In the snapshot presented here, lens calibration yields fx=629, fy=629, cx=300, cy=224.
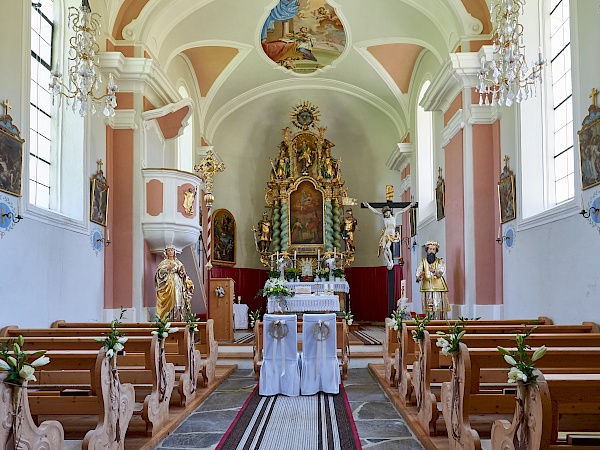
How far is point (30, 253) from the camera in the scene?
775 cm

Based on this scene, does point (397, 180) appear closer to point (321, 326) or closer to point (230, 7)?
point (230, 7)

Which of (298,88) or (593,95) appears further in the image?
(298,88)

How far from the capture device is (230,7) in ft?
43.4

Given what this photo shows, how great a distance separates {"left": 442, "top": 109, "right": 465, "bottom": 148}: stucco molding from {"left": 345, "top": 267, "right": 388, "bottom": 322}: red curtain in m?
6.84

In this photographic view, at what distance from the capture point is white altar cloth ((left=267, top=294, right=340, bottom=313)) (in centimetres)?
1302

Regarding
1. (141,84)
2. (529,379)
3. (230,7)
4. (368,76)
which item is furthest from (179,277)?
(368,76)

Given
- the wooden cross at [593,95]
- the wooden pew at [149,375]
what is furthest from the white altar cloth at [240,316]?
the wooden cross at [593,95]

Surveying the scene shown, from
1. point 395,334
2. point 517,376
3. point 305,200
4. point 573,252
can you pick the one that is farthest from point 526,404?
point 305,200

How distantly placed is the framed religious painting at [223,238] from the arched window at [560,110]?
10153 millimetres

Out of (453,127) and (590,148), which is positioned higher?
(453,127)

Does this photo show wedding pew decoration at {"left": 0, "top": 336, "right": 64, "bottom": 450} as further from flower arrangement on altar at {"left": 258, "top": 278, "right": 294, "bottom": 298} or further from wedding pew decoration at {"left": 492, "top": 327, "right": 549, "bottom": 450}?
flower arrangement on altar at {"left": 258, "top": 278, "right": 294, "bottom": 298}

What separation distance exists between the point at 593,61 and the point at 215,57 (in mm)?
9941

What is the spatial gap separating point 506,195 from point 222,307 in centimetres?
623

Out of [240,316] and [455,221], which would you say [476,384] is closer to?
[455,221]
